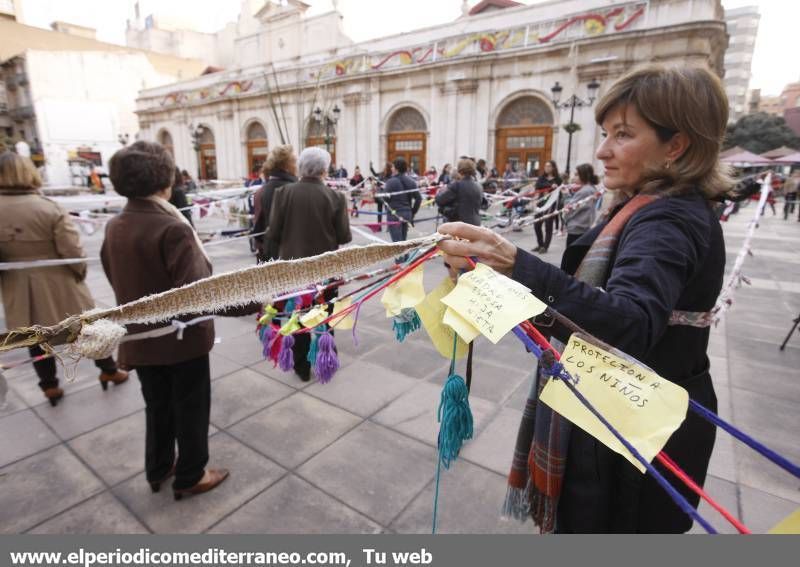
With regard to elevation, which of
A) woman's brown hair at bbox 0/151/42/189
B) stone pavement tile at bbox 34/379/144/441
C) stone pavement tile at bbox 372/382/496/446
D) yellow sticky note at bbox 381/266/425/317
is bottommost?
stone pavement tile at bbox 372/382/496/446

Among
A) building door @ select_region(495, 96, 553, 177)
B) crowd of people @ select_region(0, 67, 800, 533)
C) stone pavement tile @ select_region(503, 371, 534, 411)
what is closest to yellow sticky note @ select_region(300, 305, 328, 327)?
crowd of people @ select_region(0, 67, 800, 533)

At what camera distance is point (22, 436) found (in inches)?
119

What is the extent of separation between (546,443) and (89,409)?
3486 mm

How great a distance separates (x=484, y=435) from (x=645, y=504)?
161 cm

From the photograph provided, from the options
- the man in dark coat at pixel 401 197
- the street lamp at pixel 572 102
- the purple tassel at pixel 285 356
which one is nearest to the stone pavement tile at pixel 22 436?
A: the purple tassel at pixel 285 356

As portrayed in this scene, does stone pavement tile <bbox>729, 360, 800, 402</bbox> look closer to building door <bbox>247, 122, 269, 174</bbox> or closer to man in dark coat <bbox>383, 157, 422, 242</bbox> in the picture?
man in dark coat <bbox>383, 157, 422, 242</bbox>

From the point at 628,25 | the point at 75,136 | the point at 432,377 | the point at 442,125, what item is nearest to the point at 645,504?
the point at 432,377

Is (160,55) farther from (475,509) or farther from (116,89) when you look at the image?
(475,509)

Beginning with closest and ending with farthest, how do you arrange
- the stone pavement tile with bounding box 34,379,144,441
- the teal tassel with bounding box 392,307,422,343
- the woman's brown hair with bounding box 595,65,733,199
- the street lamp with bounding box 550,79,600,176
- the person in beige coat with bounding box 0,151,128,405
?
the woman's brown hair with bounding box 595,65,733,199 → the teal tassel with bounding box 392,307,422,343 → the person in beige coat with bounding box 0,151,128,405 → the stone pavement tile with bounding box 34,379,144,441 → the street lamp with bounding box 550,79,600,176

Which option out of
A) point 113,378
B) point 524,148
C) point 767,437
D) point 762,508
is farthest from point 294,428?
point 524,148

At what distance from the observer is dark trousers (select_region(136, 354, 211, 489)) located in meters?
2.27

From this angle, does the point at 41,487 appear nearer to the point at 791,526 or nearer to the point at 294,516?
the point at 294,516

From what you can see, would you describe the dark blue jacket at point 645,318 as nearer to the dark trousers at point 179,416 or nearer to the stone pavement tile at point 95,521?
the dark trousers at point 179,416

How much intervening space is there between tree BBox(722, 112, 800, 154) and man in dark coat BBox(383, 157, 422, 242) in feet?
122
